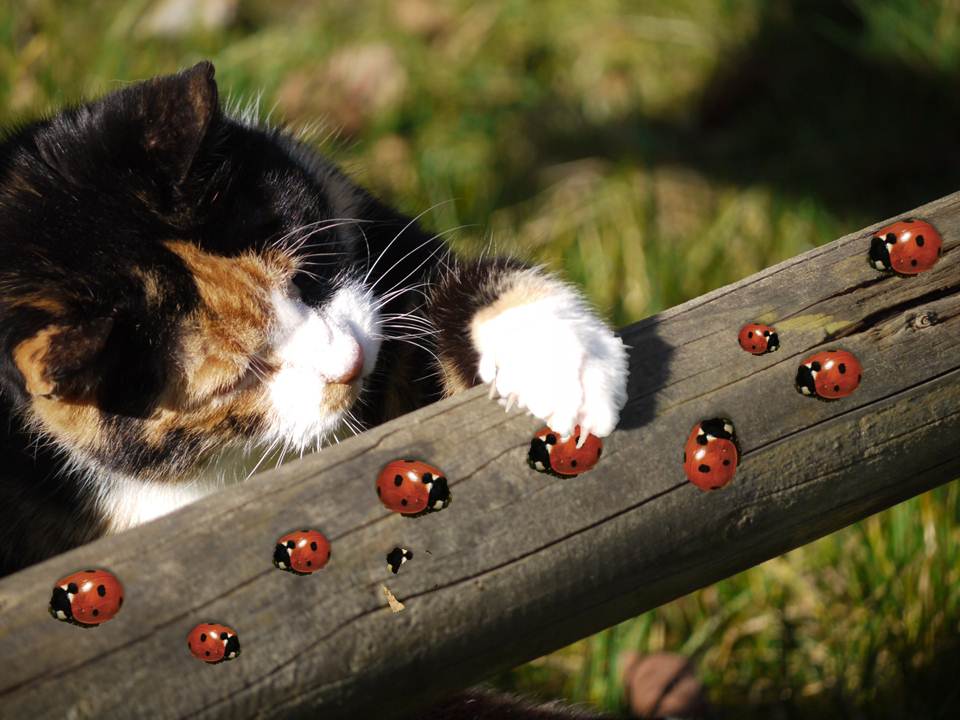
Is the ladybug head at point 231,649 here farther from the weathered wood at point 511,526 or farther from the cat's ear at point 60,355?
the cat's ear at point 60,355

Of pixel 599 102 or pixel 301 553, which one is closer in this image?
pixel 301 553

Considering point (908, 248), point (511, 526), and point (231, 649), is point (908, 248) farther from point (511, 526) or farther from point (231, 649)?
point (231, 649)

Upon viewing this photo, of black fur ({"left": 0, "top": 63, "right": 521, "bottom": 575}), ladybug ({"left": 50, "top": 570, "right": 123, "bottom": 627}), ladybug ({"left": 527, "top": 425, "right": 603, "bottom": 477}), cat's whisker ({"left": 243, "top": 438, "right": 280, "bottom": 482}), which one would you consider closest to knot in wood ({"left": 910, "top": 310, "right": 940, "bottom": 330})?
ladybug ({"left": 527, "top": 425, "right": 603, "bottom": 477})

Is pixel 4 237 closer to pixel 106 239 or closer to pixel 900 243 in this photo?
pixel 106 239

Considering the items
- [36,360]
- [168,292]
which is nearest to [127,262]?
[168,292]

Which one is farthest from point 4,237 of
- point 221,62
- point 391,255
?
point 221,62

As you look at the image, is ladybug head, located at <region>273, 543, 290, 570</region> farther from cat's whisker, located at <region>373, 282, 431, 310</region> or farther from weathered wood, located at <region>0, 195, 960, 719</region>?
cat's whisker, located at <region>373, 282, 431, 310</region>
